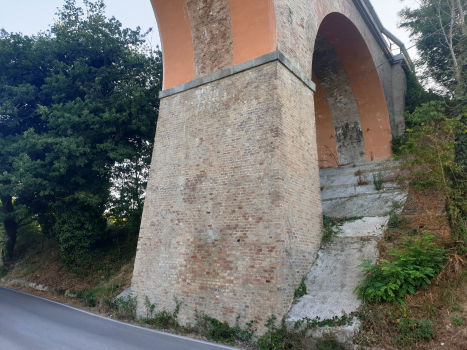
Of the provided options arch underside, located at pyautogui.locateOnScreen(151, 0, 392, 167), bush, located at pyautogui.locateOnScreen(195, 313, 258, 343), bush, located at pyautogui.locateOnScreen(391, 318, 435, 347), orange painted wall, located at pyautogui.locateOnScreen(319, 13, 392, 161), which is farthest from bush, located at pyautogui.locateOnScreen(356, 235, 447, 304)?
orange painted wall, located at pyautogui.locateOnScreen(319, 13, 392, 161)

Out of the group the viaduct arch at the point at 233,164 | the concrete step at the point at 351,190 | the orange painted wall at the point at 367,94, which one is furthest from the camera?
the orange painted wall at the point at 367,94

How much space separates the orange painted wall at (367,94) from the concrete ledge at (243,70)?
564 cm

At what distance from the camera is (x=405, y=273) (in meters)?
5.34

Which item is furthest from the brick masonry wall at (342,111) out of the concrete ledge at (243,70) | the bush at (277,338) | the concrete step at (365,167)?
the bush at (277,338)

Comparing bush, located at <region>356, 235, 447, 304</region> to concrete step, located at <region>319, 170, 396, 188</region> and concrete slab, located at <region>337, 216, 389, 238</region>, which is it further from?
concrete step, located at <region>319, 170, 396, 188</region>

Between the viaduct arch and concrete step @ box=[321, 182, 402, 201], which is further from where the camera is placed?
concrete step @ box=[321, 182, 402, 201]

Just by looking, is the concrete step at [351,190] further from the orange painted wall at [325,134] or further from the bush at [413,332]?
the bush at [413,332]

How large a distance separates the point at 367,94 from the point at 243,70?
27.6 ft

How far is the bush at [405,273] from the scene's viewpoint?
207 inches

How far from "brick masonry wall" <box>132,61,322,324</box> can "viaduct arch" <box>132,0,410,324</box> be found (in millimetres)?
24

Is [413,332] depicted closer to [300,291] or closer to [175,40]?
[300,291]

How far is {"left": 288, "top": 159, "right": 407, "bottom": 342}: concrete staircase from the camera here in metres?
5.66

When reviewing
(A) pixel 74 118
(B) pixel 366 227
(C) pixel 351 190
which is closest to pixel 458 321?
(B) pixel 366 227

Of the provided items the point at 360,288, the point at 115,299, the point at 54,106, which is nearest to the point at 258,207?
the point at 360,288
